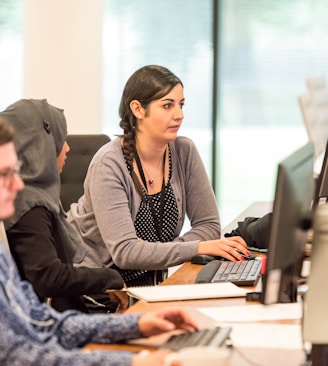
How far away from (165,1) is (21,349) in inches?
220

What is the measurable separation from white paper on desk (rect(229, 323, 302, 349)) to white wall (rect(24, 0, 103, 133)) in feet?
12.1

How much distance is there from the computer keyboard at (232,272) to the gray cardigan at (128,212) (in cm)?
25

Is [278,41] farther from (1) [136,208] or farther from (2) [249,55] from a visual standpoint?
(1) [136,208]

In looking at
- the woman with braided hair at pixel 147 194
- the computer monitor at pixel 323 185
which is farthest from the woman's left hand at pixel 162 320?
the woman with braided hair at pixel 147 194

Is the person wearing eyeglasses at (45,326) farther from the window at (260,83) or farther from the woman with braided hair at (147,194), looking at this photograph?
the window at (260,83)

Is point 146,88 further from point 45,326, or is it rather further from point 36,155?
point 45,326

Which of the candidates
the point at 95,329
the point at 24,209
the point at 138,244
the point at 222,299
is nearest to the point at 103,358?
the point at 95,329

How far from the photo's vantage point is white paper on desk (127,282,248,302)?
8.65 ft

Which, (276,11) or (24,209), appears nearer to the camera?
(24,209)

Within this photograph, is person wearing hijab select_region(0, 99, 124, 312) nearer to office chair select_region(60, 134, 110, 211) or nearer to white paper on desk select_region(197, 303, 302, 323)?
white paper on desk select_region(197, 303, 302, 323)

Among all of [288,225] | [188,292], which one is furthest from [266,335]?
[188,292]

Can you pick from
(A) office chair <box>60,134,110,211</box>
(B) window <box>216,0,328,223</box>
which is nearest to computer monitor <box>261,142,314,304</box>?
(A) office chair <box>60,134,110,211</box>

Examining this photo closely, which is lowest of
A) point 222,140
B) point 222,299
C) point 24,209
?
point 222,140

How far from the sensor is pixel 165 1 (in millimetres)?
7070
